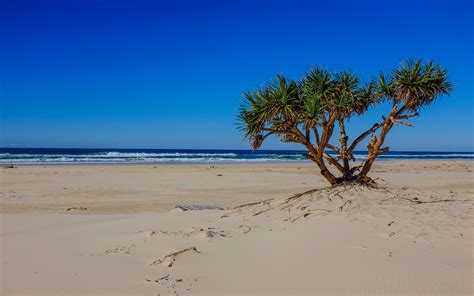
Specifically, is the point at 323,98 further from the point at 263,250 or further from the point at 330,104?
the point at 263,250

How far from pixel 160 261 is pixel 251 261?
48.1 inches

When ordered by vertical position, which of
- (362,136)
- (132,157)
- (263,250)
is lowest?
(263,250)

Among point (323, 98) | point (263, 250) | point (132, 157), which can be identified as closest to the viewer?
point (263, 250)

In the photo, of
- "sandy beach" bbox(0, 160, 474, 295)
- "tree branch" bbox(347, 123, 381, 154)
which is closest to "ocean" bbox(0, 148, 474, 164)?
"tree branch" bbox(347, 123, 381, 154)

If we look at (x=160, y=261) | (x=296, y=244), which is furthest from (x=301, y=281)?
(x=160, y=261)

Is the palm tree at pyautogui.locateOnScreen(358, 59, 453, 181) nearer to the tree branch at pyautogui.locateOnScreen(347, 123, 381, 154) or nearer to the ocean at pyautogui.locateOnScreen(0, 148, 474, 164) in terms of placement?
the tree branch at pyautogui.locateOnScreen(347, 123, 381, 154)

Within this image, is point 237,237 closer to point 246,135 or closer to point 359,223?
point 359,223

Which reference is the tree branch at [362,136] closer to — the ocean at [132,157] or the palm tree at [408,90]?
the palm tree at [408,90]

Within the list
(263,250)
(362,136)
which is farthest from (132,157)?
(263,250)

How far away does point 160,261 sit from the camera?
5.83 m

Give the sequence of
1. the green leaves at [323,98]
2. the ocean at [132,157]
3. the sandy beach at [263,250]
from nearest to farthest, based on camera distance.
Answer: the sandy beach at [263,250] < the green leaves at [323,98] < the ocean at [132,157]

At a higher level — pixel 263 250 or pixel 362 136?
pixel 362 136

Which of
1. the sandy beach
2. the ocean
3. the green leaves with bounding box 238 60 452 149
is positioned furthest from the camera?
the ocean

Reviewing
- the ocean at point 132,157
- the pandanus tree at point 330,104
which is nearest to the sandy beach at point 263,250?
the pandanus tree at point 330,104
